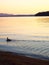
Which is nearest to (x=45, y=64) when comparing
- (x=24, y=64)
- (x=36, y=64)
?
(x=36, y=64)

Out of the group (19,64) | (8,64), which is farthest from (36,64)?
(8,64)

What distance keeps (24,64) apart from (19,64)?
0.28 m

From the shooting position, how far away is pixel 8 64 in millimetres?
10289

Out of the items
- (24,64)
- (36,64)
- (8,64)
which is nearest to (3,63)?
(8,64)

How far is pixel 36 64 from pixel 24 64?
732mm

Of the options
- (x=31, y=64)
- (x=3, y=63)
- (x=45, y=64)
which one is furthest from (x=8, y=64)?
(x=45, y=64)

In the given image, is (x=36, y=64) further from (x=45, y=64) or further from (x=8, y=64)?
(x=8, y=64)

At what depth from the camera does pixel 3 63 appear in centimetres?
1048

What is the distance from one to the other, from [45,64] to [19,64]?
1.54 metres

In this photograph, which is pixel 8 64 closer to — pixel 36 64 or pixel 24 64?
pixel 24 64

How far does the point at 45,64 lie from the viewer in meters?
10.9

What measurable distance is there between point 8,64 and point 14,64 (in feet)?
1.28

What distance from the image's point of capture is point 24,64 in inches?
416

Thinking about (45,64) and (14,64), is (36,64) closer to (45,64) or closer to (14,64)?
(45,64)
